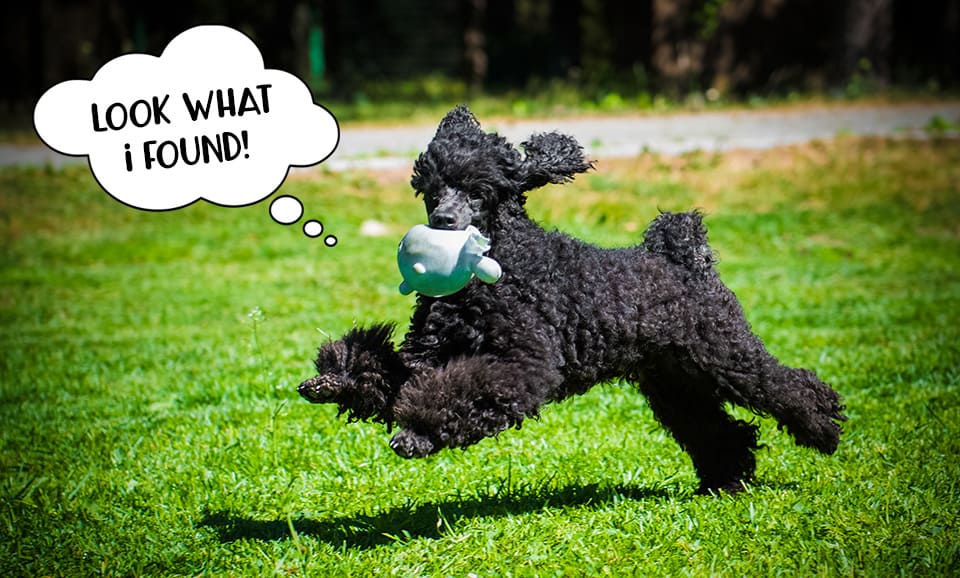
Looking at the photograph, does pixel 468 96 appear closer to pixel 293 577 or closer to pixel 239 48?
pixel 239 48

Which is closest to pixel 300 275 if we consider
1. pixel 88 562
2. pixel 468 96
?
pixel 88 562

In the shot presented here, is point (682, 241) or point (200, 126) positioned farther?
point (200, 126)

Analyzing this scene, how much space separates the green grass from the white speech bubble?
0.90 meters

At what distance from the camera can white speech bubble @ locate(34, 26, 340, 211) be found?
510 centimetres

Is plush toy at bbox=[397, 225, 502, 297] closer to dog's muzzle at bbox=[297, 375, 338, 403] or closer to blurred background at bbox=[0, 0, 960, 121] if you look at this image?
dog's muzzle at bbox=[297, 375, 338, 403]

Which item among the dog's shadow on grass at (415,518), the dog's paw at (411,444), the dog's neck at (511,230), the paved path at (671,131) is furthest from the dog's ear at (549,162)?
the paved path at (671,131)

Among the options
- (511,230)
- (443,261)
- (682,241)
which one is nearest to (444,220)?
(443,261)

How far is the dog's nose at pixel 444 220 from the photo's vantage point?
12.8ft

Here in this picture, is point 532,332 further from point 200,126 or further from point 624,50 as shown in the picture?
point 624,50

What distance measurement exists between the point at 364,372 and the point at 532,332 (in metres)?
0.65

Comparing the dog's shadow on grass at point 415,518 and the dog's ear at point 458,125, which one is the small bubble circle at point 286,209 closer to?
the dog's ear at point 458,125

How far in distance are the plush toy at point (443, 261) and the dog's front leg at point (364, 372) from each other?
1.21 feet

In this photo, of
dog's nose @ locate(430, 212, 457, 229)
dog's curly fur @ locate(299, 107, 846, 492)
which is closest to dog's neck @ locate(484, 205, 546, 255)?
dog's curly fur @ locate(299, 107, 846, 492)

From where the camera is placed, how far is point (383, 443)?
18.7 feet
